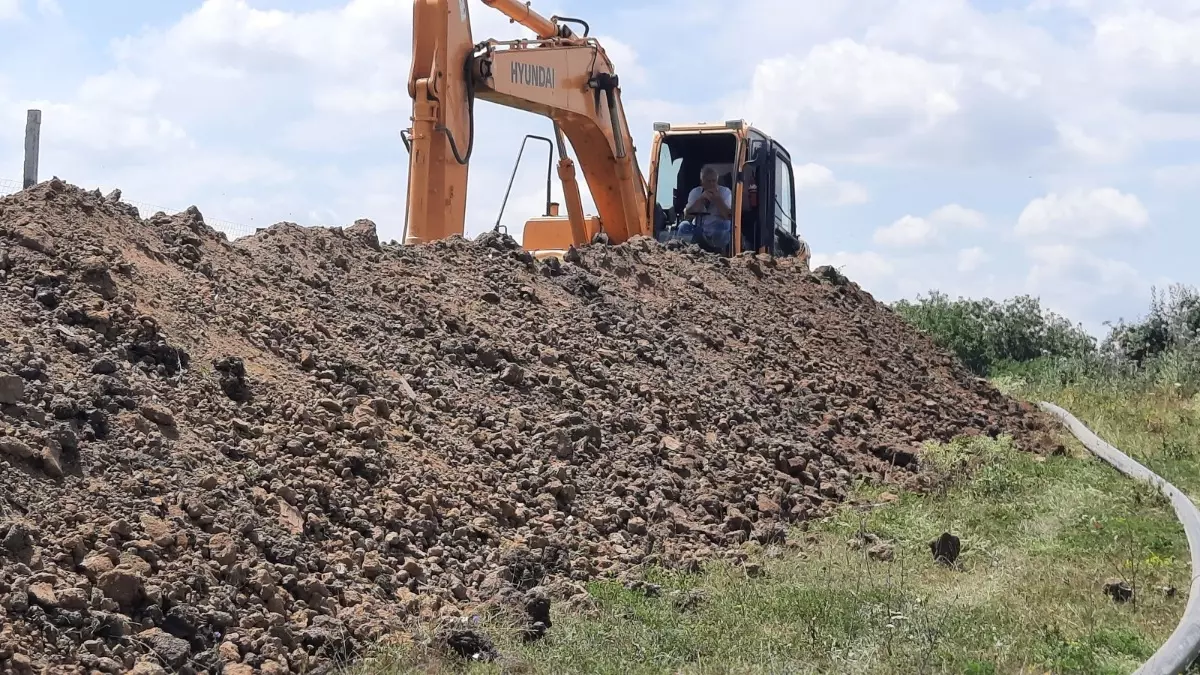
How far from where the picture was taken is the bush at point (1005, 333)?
22.4 meters

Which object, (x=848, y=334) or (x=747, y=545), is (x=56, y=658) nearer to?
(x=747, y=545)

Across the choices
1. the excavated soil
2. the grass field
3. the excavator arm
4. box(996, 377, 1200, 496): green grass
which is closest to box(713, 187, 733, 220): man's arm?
the excavator arm

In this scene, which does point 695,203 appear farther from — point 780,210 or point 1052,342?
point 1052,342

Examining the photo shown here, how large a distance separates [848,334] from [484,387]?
5865 millimetres

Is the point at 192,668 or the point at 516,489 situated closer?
the point at 192,668

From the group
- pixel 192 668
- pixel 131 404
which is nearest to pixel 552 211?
pixel 131 404

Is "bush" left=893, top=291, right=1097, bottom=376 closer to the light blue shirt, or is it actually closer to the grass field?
the light blue shirt

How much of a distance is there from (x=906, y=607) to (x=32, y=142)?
308 inches

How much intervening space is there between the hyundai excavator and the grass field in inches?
169

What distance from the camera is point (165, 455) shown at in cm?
565

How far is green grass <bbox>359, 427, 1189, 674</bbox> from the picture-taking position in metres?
5.36

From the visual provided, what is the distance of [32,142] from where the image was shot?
34.9ft

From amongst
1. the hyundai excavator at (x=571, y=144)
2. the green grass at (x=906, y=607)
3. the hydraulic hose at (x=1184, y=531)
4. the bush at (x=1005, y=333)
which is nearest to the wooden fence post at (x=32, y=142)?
the hyundai excavator at (x=571, y=144)

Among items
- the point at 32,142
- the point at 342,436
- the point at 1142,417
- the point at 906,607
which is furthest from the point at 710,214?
the point at 906,607
